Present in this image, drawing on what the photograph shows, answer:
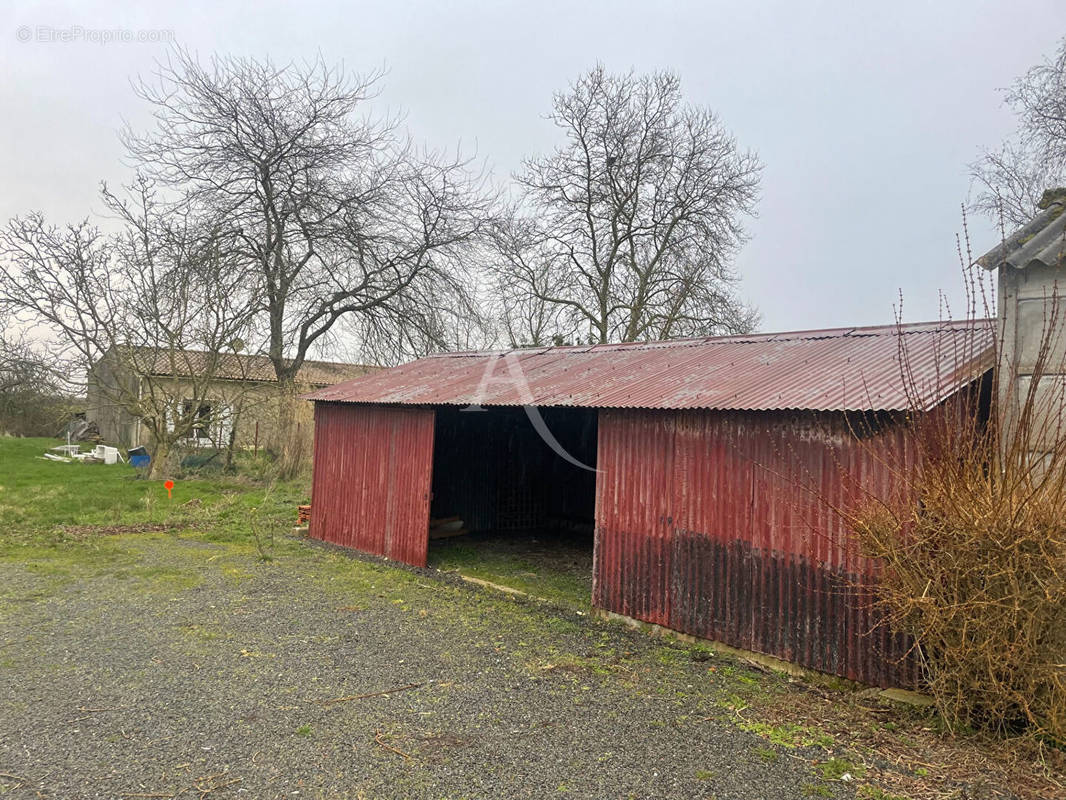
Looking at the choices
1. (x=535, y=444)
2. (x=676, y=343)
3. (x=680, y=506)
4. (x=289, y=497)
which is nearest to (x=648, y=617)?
(x=680, y=506)

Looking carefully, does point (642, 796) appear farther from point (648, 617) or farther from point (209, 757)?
point (648, 617)

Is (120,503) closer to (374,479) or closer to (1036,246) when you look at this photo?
(374,479)

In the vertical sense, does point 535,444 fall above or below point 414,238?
below

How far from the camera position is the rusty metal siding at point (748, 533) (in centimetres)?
533

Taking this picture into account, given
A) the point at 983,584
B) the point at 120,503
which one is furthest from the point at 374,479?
the point at 983,584

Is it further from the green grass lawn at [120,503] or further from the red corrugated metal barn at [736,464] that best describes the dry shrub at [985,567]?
the green grass lawn at [120,503]

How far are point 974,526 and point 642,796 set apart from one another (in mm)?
2619

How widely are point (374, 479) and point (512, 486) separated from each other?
148 inches

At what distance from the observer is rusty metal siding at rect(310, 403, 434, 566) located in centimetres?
984

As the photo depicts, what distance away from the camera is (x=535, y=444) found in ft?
45.5

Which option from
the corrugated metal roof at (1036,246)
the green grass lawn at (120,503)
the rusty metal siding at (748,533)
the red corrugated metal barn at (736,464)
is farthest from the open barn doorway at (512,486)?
the corrugated metal roof at (1036,246)

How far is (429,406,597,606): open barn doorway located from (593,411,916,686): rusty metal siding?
4.02m

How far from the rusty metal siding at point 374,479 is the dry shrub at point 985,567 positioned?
6.46 meters

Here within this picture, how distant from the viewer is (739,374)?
7.06 metres
